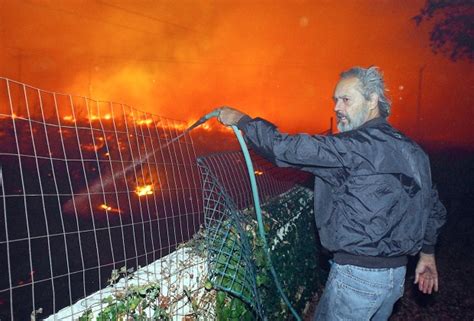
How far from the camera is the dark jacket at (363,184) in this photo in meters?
2.02

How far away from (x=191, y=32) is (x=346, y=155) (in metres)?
16.9

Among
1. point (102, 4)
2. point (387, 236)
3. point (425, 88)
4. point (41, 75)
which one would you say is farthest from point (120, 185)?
point (425, 88)

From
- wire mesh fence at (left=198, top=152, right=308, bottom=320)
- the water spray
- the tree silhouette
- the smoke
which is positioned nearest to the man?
the water spray

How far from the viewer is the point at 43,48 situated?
15.5 meters

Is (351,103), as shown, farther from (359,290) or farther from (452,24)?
(452,24)

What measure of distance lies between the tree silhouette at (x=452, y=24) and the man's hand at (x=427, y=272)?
298 inches

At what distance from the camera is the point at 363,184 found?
82.7 inches

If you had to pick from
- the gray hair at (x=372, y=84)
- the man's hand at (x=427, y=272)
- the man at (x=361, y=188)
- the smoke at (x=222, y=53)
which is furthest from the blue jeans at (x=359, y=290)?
the smoke at (x=222, y=53)

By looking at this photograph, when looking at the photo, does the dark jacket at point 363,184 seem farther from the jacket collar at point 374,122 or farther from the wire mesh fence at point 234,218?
the wire mesh fence at point 234,218

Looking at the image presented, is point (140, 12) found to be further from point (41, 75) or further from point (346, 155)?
point (346, 155)

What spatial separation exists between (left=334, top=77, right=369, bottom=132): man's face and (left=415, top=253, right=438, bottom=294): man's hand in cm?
126

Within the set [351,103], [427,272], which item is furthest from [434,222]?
[351,103]

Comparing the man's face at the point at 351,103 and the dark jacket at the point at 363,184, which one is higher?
the man's face at the point at 351,103

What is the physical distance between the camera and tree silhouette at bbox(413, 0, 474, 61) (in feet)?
26.3
